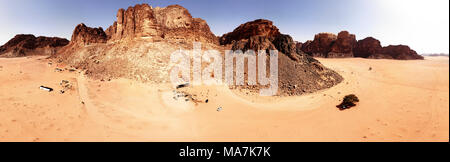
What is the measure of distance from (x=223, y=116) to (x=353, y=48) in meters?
64.8

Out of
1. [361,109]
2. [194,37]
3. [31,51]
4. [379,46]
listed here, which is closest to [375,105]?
[361,109]

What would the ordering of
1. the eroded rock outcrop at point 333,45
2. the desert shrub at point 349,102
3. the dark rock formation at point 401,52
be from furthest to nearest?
the eroded rock outcrop at point 333,45, the dark rock formation at point 401,52, the desert shrub at point 349,102

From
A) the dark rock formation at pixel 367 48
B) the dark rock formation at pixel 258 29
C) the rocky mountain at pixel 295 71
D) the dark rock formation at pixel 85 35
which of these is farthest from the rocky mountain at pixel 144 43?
the dark rock formation at pixel 367 48

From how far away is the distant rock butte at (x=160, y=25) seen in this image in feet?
75.0

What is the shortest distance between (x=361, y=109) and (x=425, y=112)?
8.77 ft

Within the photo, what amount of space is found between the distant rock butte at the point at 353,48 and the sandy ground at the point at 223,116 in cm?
5157

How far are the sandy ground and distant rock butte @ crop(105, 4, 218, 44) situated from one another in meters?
14.1

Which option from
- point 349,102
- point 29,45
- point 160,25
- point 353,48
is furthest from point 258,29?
point 29,45

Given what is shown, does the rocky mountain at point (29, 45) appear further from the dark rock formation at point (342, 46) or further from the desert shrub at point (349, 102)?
the dark rock formation at point (342, 46)

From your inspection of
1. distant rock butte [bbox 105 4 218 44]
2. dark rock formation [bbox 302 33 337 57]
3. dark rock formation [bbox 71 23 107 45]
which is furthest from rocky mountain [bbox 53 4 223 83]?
dark rock formation [bbox 302 33 337 57]

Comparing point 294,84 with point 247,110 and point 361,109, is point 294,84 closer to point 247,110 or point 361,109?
→ point 361,109

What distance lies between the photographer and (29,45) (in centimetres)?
5341

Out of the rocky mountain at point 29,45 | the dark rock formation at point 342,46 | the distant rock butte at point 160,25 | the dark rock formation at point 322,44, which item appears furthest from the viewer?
the dark rock formation at point 322,44

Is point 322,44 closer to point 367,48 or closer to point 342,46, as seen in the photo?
point 342,46
